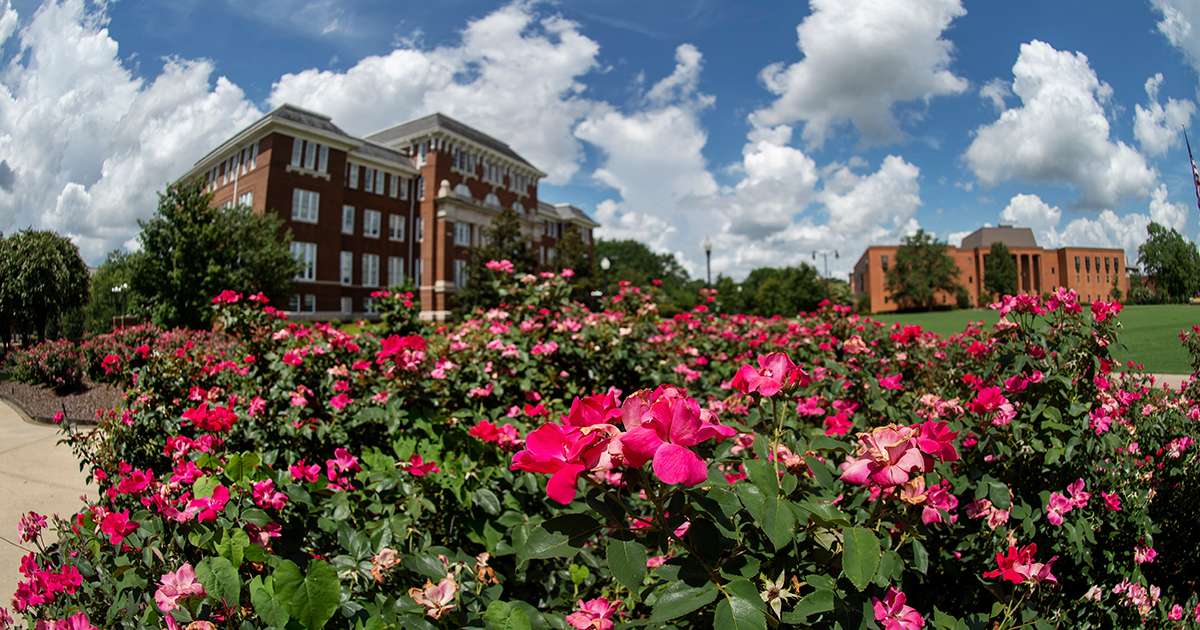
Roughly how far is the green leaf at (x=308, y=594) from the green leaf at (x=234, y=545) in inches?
9.5

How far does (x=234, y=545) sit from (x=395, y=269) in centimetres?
3497

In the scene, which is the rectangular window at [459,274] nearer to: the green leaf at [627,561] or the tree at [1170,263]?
the tree at [1170,263]

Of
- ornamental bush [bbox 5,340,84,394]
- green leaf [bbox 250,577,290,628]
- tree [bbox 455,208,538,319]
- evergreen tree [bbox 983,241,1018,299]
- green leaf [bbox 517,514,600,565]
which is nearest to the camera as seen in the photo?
green leaf [bbox 517,514,600,565]

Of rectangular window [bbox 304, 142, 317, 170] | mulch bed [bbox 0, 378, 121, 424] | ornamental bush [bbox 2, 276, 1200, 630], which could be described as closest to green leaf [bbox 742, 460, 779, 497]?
ornamental bush [bbox 2, 276, 1200, 630]

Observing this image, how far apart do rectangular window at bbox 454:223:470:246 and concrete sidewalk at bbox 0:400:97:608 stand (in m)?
30.8

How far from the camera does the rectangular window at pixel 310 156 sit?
91.6ft

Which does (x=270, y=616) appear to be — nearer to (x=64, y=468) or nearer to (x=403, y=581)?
(x=403, y=581)

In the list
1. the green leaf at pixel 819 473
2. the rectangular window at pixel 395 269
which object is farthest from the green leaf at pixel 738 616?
the rectangular window at pixel 395 269

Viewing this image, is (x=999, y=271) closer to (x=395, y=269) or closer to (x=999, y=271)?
(x=999, y=271)

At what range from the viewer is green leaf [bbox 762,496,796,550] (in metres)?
0.89

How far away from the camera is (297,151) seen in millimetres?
27562

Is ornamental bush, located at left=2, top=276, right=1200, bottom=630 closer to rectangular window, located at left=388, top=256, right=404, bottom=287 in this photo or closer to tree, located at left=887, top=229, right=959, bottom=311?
tree, located at left=887, top=229, right=959, bottom=311

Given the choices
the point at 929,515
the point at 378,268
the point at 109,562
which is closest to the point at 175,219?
the point at 378,268

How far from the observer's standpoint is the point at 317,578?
1.25 m
